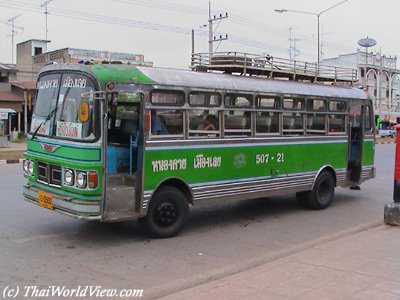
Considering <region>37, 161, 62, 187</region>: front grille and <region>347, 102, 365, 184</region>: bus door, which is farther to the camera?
<region>347, 102, 365, 184</region>: bus door

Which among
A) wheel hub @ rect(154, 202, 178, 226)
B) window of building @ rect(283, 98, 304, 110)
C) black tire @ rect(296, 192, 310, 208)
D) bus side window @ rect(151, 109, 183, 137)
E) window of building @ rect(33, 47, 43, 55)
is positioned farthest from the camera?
window of building @ rect(33, 47, 43, 55)

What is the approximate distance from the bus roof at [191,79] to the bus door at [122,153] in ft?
0.89

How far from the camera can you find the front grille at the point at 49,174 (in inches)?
278

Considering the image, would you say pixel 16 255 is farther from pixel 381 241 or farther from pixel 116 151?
pixel 381 241

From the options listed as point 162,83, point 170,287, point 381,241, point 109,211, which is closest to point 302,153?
point 381,241

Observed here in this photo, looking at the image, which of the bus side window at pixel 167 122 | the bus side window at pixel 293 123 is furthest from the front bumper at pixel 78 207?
the bus side window at pixel 293 123

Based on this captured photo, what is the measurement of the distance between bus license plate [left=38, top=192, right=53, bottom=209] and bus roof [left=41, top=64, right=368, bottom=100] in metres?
1.78

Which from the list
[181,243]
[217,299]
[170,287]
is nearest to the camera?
[217,299]

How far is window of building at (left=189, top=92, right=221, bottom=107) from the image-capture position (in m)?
7.77

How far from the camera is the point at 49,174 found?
7.21 m

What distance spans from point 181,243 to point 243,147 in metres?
2.13

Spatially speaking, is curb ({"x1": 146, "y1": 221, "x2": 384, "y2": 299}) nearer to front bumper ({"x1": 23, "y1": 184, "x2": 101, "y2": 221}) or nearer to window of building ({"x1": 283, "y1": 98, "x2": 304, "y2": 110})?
front bumper ({"x1": 23, "y1": 184, "x2": 101, "y2": 221})

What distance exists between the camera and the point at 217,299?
15.5 feet

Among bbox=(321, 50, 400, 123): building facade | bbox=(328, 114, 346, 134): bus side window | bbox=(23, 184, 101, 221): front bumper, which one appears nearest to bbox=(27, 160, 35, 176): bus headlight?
bbox=(23, 184, 101, 221): front bumper
